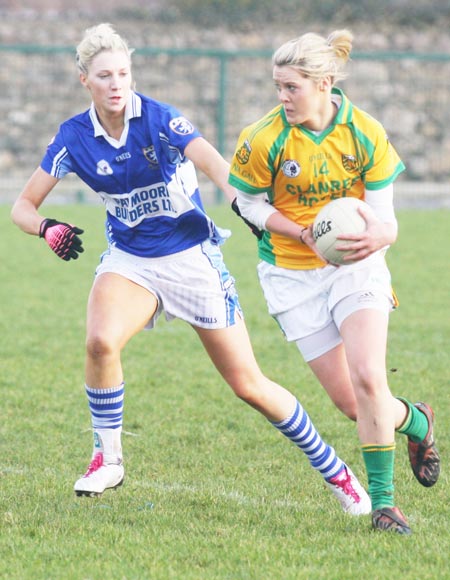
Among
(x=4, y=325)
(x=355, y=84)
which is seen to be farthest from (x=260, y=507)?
(x=355, y=84)

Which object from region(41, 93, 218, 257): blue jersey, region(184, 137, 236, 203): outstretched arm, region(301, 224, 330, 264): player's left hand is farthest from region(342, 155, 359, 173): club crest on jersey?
region(41, 93, 218, 257): blue jersey

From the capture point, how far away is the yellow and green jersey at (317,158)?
4887mm

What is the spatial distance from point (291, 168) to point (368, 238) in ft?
1.58

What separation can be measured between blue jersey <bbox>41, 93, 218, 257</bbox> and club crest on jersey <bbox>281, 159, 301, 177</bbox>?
19.2 inches

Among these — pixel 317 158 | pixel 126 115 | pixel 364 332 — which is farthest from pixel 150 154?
pixel 364 332

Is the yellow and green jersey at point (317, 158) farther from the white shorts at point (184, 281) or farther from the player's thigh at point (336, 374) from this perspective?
the player's thigh at point (336, 374)

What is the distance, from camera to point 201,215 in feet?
17.7

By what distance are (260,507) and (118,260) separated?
1.29 metres

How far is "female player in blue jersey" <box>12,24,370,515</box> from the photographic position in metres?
5.17

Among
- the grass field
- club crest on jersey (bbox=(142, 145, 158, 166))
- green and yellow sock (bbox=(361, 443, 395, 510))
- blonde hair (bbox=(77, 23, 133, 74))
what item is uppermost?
blonde hair (bbox=(77, 23, 133, 74))

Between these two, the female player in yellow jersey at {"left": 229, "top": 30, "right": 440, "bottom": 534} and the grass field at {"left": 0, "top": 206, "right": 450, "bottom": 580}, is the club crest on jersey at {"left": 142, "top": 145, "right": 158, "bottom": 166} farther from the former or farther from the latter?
the grass field at {"left": 0, "top": 206, "right": 450, "bottom": 580}

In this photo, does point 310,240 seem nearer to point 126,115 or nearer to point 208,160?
point 208,160

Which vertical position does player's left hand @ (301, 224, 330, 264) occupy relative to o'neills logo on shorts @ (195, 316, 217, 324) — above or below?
above

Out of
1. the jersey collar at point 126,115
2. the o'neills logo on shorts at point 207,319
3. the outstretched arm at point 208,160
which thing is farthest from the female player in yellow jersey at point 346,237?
the jersey collar at point 126,115
